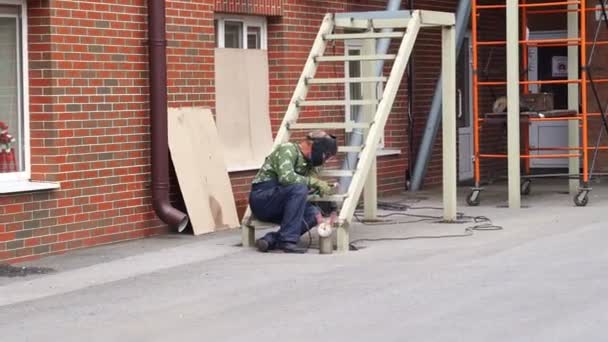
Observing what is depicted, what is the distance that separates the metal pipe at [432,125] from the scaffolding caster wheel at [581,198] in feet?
9.67

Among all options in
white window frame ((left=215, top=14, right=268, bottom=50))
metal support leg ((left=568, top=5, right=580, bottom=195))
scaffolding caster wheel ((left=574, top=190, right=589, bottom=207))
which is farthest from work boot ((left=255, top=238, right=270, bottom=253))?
metal support leg ((left=568, top=5, right=580, bottom=195))

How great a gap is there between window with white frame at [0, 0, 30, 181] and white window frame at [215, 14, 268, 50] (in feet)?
10.2

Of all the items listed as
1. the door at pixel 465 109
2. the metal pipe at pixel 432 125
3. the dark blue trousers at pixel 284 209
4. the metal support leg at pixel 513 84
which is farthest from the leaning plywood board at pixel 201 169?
the door at pixel 465 109

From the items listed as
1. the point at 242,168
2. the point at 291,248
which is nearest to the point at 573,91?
the point at 242,168

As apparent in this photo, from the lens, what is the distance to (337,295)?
33.1 ft

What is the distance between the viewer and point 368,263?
11.8m

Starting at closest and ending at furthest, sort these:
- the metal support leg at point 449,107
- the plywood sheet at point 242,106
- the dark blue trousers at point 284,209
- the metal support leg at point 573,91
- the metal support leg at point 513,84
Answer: the dark blue trousers at point 284,209
the metal support leg at point 449,107
the plywood sheet at point 242,106
the metal support leg at point 513,84
the metal support leg at point 573,91

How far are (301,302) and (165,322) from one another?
114 cm

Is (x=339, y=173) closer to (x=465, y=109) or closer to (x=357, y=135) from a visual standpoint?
(x=357, y=135)

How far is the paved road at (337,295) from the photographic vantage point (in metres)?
8.70

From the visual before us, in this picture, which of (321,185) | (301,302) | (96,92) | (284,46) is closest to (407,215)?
(284,46)

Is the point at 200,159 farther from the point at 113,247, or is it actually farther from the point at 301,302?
the point at 301,302

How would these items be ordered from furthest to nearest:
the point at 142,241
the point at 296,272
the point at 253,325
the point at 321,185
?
the point at 142,241, the point at 321,185, the point at 296,272, the point at 253,325

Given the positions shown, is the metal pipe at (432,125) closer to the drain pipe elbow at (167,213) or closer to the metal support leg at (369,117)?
the metal support leg at (369,117)
